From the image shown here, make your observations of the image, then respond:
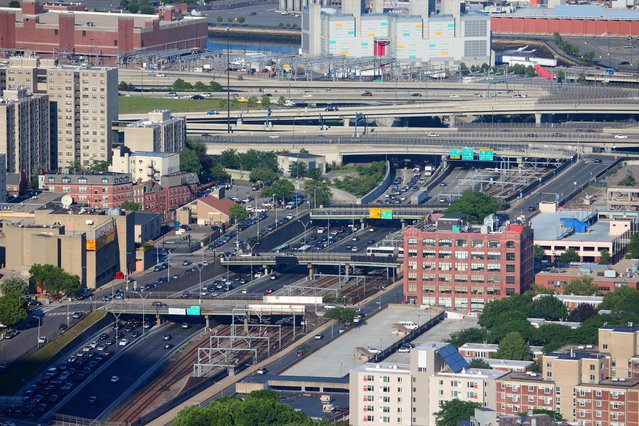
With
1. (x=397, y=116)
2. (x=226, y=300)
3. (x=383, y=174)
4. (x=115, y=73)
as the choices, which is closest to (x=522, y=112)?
(x=397, y=116)

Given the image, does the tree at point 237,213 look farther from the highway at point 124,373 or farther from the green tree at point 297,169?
the highway at point 124,373

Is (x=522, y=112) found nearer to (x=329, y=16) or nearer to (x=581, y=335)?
(x=329, y=16)

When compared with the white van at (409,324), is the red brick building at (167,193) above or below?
above

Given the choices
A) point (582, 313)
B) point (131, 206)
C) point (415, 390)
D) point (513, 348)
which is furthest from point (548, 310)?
point (131, 206)

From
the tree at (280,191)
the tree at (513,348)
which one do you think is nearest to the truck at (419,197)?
the tree at (280,191)

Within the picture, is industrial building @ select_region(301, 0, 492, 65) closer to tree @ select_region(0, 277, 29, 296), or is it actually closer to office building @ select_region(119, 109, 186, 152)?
office building @ select_region(119, 109, 186, 152)

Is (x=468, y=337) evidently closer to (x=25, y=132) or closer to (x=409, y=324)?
(x=409, y=324)

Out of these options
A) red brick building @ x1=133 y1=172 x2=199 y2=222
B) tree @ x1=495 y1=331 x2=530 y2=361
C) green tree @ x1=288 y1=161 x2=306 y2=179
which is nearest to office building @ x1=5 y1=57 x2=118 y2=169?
red brick building @ x1=133 y1=172 x2=199 y2=222
